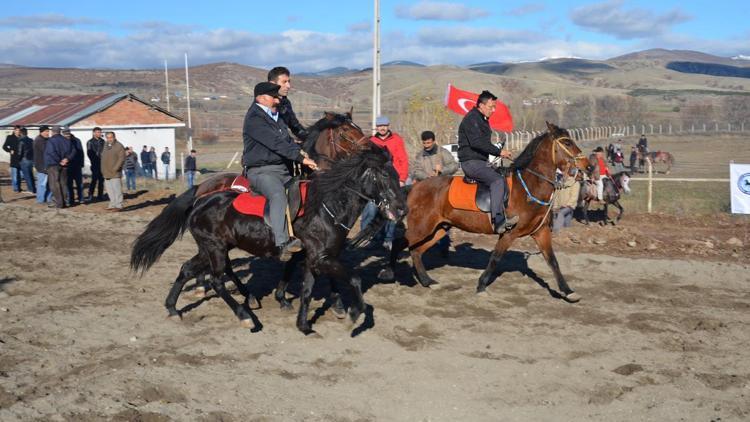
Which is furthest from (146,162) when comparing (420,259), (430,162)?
(420,259)

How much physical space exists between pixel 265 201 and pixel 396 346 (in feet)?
7.51

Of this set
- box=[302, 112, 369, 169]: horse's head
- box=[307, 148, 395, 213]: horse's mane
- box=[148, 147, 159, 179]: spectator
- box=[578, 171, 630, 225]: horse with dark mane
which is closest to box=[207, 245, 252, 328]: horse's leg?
box=[307, 148, 395, 213]: horse's mane

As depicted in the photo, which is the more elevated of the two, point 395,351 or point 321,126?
point 321,126

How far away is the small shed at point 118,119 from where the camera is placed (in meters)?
36.3

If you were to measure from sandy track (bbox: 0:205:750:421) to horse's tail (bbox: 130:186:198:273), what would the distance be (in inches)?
26.1

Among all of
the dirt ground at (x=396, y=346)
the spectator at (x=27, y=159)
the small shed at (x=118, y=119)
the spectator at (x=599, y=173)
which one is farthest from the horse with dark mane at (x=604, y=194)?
the small shed at (x=118, y=119)

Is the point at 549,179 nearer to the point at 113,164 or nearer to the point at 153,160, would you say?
the point at 113,164

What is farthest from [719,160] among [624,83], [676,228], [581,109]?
[624,83]

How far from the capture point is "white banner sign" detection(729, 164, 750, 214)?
17297mm

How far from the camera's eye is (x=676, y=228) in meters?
16.5

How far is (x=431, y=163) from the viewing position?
1253 centimetres

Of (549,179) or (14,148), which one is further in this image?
(14,148)

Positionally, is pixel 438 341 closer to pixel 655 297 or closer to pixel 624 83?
pixel 655 297

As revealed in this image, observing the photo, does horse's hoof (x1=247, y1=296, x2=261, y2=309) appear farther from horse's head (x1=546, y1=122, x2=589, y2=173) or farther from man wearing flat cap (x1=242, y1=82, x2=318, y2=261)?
horse's head (x1=546, y1=122, x2=589, y2=173)
